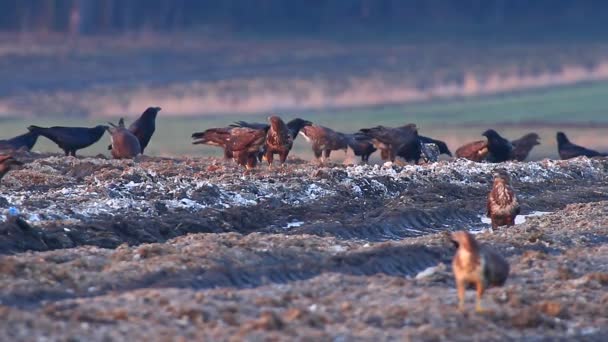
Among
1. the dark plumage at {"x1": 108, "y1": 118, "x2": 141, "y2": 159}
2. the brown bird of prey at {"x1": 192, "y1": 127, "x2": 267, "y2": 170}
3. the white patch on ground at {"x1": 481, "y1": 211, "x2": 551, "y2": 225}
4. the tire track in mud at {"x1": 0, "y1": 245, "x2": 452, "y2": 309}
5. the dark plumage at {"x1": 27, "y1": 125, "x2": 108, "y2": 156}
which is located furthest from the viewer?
the dark plumage at {"x1": 27, "y1": 125, "x2": 108, "y2": 156}

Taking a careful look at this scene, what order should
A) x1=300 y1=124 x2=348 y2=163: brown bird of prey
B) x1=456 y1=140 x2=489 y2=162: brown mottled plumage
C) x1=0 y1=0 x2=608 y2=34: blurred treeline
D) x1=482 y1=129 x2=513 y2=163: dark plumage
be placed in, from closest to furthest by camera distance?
x1=300 y1=124 x2=348 y2=163: brown bird of prey < x1=456 y1=140 x2=489 y2=162: brown mottled plumage < x1=482 y1=129 x2=513 y2=163: dark plumage < x1=0 y1=0 x2=608 y2=34: blurred treeline

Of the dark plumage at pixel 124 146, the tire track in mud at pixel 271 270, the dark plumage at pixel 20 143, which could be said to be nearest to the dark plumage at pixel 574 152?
the dark plumage at pixel 124 146

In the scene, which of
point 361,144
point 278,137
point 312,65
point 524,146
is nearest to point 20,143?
point 278,137

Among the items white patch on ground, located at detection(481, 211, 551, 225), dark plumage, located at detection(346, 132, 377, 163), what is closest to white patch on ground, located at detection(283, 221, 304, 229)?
white patch on ground, located at detection(481, 211, 551, 225)

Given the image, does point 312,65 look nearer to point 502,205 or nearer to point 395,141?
point 395,141

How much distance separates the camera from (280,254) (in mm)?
12594

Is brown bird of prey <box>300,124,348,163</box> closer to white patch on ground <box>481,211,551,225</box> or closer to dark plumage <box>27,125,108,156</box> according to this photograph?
dark plumage <box>27,125,108,156</box>

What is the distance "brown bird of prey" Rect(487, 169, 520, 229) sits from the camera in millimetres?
15383

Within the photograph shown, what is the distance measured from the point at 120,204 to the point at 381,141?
8.34 metres

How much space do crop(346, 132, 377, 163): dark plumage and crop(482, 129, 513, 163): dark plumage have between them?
6.31ft

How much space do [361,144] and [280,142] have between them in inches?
180

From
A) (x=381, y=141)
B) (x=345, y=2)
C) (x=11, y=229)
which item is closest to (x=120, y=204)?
(x=11, y=229)

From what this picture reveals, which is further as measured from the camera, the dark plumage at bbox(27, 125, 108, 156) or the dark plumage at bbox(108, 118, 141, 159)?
the dark plumage at bbox(27, 125, 108, 156)

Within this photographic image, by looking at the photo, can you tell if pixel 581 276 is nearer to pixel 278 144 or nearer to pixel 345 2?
pixel 278 144
